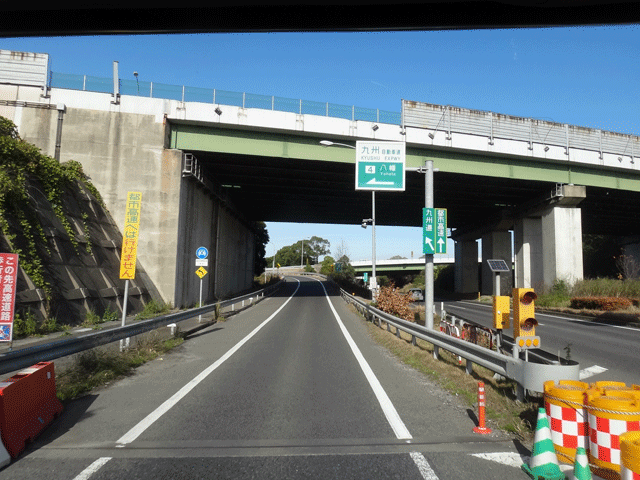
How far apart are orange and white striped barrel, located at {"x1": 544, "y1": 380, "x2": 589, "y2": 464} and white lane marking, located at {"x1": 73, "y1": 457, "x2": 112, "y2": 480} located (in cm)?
445

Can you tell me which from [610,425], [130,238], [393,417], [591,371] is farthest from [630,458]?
[130,238]

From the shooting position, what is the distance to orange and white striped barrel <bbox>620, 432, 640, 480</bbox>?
3.14 metres

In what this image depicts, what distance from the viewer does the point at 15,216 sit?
1434cm

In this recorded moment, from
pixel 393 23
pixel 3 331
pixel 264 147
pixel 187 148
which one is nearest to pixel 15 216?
pixel 3 331

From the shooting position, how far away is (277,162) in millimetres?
27422

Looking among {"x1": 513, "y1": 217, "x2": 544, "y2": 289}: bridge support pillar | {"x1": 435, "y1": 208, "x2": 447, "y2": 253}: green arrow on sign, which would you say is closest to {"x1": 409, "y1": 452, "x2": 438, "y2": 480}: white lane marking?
{"x1": 435, "y1": 208, "x2": 447, "y2": 253}: green arrow on sign

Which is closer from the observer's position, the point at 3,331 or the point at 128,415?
the point at 128,415

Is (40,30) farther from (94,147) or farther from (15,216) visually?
(94,147)

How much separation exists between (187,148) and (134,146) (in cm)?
275

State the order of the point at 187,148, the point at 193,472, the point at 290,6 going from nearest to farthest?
the point at 290,6 → the point at 193,472 → the point at 187,148

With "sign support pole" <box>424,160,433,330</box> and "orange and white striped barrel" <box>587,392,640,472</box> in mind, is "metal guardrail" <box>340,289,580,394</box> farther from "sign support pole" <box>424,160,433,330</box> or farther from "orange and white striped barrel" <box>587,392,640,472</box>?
"sign support pole" <box>424,160,433,330</box>

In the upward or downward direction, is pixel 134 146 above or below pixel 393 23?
above

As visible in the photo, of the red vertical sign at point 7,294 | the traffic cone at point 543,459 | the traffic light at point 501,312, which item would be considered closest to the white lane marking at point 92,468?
the traffic cone at point 543,459

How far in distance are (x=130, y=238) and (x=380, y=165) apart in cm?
919
